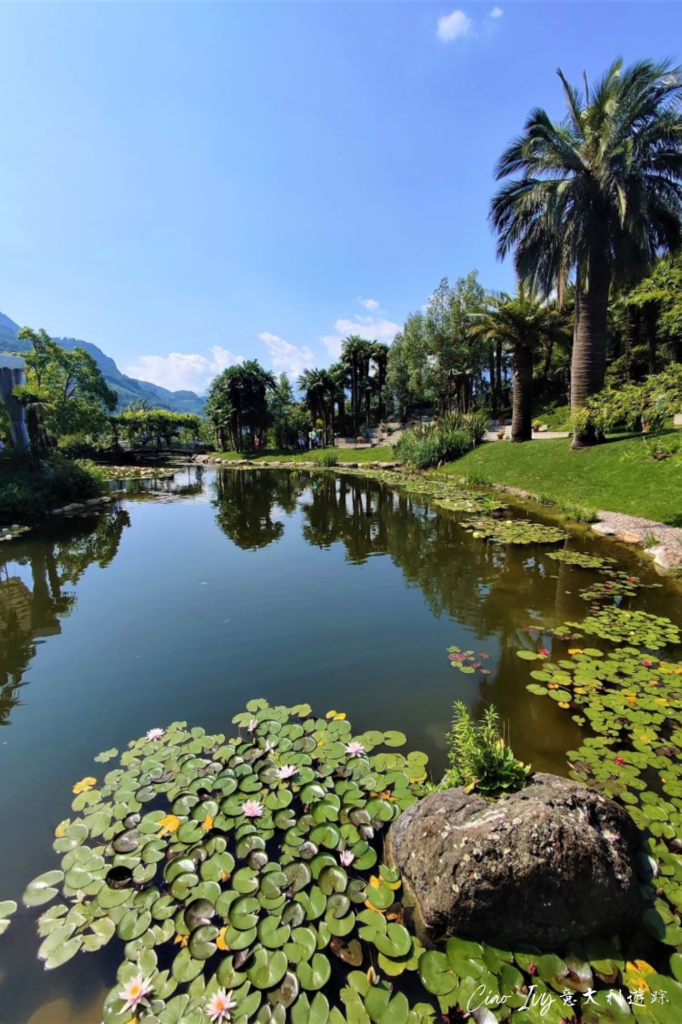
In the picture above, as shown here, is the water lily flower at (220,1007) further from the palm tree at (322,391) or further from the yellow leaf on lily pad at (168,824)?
the palm tree at (322,391)

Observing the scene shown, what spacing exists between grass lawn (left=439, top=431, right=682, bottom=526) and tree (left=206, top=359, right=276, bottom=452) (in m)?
28.8

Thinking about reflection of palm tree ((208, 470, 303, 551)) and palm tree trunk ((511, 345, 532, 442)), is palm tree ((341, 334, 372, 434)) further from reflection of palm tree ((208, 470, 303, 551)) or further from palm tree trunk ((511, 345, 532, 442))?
palm tree trunk ((511, 345, 532, 442))

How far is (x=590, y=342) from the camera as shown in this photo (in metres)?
15.2

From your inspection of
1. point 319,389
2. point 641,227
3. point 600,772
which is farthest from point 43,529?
point 319,389

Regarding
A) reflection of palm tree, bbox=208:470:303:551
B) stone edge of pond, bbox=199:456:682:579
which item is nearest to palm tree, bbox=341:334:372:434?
reflection of palm tree, bbox=208:470:303:551

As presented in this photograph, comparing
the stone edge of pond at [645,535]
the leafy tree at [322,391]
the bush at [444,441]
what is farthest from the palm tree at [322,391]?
the stone edge of pond at [645,535]

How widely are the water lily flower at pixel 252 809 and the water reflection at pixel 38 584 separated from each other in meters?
2.83

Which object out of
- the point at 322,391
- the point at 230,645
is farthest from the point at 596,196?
the point at 322,391

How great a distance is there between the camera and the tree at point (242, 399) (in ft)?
139

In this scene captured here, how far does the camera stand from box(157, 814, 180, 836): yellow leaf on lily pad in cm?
277

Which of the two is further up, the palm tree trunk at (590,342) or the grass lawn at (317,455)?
the palm tree trunk at (590,342)

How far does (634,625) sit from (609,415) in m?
5.55

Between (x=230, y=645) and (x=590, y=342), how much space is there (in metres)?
16.1

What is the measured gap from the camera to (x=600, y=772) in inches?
122
